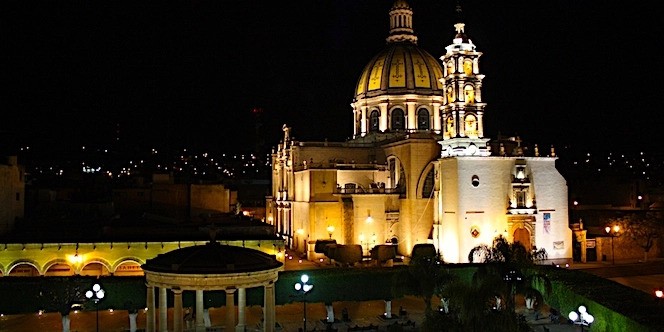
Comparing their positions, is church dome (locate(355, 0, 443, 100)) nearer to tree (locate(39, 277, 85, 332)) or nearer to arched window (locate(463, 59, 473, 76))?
arched window (locate(463, 59, 473, 76))

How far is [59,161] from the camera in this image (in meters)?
87.5

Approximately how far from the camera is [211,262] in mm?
24812

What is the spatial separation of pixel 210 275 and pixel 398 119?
144 feet

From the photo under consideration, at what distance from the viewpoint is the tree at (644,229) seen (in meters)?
52.8

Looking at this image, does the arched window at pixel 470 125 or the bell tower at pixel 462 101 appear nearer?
the bell tower at pixel 462 101

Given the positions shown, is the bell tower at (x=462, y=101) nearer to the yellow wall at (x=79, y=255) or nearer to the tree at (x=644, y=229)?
the tree at (x=644, y=229)

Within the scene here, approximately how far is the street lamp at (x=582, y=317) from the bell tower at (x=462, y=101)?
72.6ft

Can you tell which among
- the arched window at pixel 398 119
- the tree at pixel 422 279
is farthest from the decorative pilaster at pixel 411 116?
the tree at pixel 422 279

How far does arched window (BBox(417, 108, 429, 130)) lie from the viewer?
2571 inches

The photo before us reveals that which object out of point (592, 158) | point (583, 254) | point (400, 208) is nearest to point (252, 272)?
point (400, 208)

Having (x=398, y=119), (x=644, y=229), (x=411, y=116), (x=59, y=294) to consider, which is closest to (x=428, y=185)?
(x=411, y=116)

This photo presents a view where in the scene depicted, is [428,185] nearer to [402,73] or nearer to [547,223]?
[547,223]

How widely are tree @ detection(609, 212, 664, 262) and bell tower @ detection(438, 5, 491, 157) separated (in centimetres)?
1393

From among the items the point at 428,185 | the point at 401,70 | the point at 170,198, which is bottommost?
the point at 170,198
